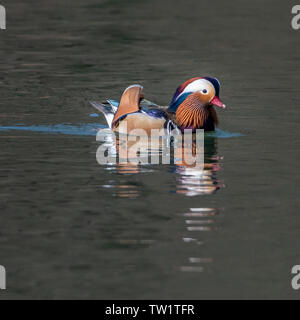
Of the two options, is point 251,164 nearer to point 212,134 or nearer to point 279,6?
point 212,134

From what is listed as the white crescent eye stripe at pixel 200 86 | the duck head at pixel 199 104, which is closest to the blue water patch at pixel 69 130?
the duck head at pixel 199 104

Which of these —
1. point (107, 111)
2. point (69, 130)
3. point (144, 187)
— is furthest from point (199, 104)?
point (144, 187)

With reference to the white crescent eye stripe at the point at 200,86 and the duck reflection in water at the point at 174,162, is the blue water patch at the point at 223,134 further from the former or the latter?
the white crescent eye stripe at the point at 200,86

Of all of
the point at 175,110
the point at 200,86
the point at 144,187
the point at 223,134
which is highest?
the point at 200,86

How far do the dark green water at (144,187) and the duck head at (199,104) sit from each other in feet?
1.63

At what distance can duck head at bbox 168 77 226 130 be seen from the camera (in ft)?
48.2

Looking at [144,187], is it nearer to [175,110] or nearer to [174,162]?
[174,162]

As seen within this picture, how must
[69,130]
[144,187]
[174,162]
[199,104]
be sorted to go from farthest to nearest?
[199,104]
[69,130]
[174,162]
[144,187]

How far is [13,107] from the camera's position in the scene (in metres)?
16.3

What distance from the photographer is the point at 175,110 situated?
14.9 meters

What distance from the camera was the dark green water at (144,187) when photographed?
7.98 metres

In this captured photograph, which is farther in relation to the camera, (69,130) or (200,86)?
(200,86)

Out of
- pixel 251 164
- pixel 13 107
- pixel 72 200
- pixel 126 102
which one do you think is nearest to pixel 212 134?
pixel 126 102

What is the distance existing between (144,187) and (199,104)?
4141 mm
